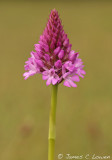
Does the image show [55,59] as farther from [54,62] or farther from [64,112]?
[64,112]

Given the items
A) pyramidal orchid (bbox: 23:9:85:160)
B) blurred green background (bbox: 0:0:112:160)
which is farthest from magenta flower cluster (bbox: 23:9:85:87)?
blurred green background (bbox: 0:0:112:160)

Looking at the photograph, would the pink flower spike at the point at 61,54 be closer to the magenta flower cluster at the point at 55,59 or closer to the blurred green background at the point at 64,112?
the magenta flower cluster at the point at 55,59

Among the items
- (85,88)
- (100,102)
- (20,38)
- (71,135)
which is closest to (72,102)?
(100,102)

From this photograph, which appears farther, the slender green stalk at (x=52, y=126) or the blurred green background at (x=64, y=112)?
the blurred green background at (x=64, y=112)

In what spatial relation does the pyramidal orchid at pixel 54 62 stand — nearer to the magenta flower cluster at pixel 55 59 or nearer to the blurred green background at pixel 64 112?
the magenta flower cluster at pixel 55 59

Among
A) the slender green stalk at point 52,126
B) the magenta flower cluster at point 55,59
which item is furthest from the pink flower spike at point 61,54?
the slender green stalk at point 52,126

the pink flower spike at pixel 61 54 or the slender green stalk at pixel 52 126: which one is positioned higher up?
the pink flower spike at pixel 61 54

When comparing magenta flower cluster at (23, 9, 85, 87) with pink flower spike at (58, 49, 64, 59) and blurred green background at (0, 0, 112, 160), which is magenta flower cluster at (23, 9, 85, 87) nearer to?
pink flower spike at (58, 49, 64, 59)

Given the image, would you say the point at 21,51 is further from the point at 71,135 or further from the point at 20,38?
the point at 71,135
